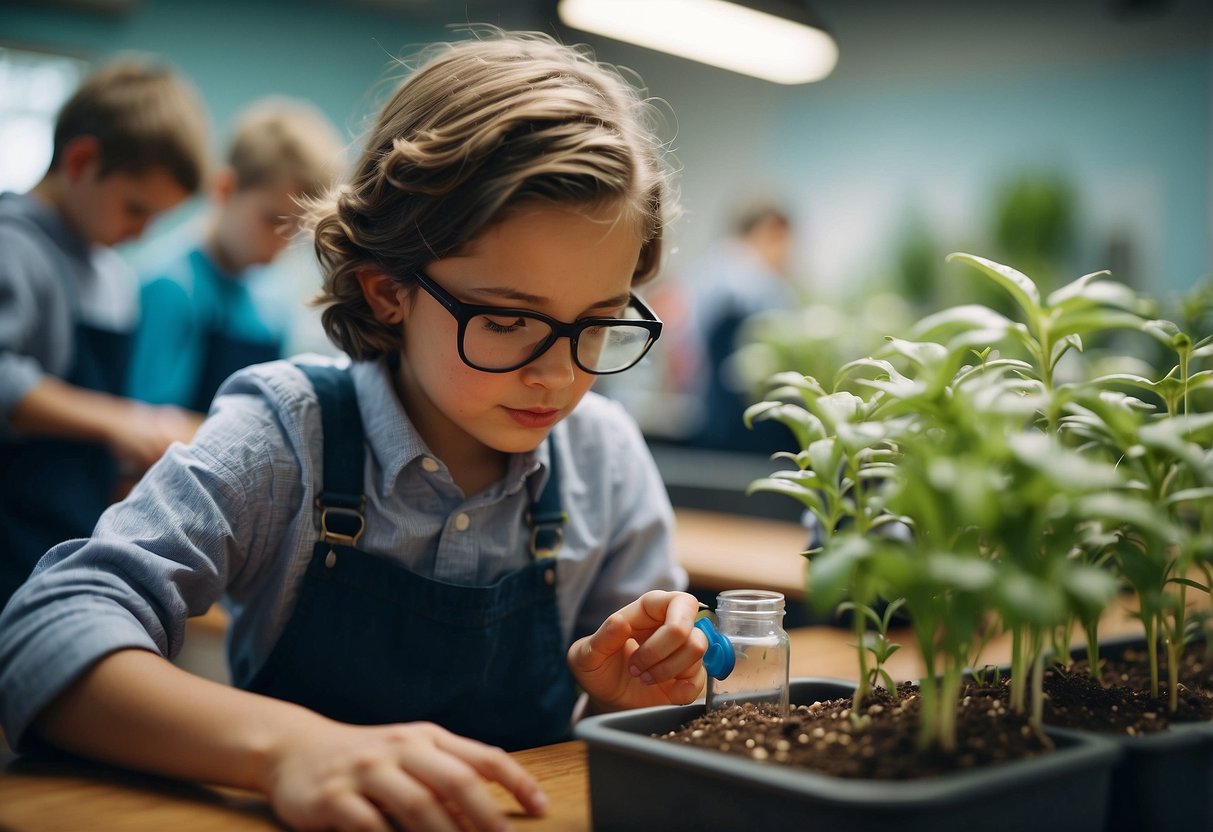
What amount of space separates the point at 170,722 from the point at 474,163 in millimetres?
571

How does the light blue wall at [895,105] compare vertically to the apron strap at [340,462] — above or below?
above

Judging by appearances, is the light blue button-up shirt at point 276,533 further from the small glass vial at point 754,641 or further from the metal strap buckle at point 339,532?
the small glass vial at point 754,641

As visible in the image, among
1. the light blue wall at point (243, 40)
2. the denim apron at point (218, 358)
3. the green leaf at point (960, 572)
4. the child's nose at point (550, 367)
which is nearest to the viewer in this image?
the green leaf at point (960, 572)

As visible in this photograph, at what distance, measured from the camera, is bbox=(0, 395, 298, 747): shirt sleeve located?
0.82 m

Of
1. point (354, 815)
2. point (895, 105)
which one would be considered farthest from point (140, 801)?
point (895, 105)

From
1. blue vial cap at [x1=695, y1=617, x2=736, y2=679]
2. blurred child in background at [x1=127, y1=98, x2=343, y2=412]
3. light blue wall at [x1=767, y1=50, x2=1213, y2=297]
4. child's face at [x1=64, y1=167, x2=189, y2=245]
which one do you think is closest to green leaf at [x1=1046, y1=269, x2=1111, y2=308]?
blue vial cap at [x1=695, y1=617, x2=736, y2=679]

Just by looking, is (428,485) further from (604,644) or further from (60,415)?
(60,415)

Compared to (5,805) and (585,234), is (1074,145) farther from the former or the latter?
(5,805)

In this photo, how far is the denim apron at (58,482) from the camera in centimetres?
184

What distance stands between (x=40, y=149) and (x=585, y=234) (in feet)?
18.8

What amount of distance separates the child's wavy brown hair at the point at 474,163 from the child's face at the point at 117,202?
39.6 inches

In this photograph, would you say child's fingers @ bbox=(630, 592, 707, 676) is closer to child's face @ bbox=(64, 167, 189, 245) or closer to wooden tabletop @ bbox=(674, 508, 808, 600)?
wooden tabletop @ bbox=(674, 508, 808, 600)

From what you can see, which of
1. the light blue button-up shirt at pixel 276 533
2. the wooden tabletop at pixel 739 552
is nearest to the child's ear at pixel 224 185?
the wooden tabletop at pixel 739 552

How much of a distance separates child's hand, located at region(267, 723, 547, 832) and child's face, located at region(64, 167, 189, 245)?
1640mm
